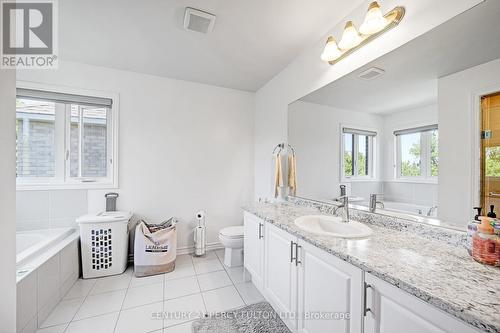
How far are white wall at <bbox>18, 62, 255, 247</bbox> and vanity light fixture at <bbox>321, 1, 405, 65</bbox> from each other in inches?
68.8

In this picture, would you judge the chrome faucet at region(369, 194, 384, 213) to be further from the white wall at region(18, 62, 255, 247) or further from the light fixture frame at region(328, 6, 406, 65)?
the white wall at region(18, 62, 255, 247)

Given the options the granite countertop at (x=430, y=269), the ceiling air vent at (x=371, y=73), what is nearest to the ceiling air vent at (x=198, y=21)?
the ceiling air vent at (x=371, y=73)

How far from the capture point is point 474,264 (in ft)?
2.85

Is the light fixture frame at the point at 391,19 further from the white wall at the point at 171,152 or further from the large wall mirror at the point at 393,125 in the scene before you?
the white wall at the point at 171,152

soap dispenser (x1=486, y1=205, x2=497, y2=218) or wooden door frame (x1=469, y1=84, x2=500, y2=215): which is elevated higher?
wooden door frame (x1=469, y1=84, x2=500, y2=215)

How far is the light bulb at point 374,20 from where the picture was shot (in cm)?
129

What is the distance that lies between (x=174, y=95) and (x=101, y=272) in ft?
7.49

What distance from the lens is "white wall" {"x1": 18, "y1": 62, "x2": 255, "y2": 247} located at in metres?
2.40

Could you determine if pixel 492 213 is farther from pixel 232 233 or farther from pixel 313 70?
pixel 232 233

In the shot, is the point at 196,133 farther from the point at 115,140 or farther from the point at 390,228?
the point at 390,228

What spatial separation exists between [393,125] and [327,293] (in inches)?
48.1

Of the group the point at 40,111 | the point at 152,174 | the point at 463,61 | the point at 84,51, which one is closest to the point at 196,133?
the point at 152,174

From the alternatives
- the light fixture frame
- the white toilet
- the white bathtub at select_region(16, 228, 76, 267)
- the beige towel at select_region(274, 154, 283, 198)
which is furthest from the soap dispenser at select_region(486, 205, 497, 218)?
the white bathtub at select_region(16, 228, 76, 267)

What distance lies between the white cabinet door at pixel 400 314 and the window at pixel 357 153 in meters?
1.03
